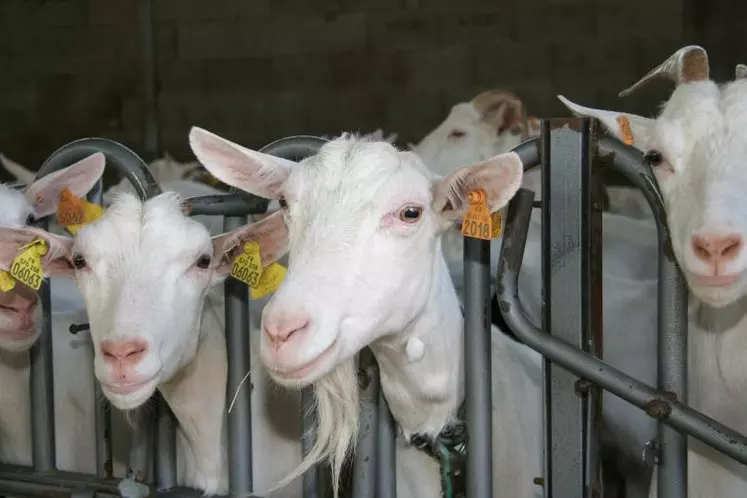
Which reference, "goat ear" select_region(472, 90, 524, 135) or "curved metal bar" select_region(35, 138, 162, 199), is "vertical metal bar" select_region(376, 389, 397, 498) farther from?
"goat ear" select_region(472, 90, 524, 135)

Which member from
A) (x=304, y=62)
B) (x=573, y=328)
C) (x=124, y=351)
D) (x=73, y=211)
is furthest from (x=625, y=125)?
(x=304, y=62)

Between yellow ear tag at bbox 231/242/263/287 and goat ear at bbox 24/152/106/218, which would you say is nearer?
yellow ear tag at bbox 231/242/263/287

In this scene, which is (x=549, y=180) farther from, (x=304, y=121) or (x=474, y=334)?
(x=304, y=121)

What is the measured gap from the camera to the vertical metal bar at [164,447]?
2736 millimetres

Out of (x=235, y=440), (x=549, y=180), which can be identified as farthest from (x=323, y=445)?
(x=549, y=180)

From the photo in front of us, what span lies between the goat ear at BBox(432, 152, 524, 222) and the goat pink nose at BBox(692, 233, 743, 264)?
42 cm

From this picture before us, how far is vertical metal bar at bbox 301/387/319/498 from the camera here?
2414 mm

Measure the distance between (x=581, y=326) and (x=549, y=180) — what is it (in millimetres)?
354

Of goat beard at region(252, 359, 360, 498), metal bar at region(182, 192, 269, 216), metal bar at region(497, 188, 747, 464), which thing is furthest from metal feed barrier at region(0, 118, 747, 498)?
metal bar at region(182, 192, 269, 216)

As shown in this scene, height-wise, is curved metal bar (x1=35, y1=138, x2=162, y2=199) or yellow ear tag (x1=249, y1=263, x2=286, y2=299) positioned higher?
curved metal bar (x1=35, y1=138, x2=162, y2=199)

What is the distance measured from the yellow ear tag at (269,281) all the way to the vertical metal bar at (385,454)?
431mm

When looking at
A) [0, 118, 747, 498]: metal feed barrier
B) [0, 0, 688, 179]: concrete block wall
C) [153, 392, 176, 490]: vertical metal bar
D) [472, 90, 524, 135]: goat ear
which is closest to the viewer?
[0, 118, 747, 498]: metal feed barrier

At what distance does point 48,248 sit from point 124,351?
21.2 inches

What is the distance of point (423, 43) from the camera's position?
670 cm
